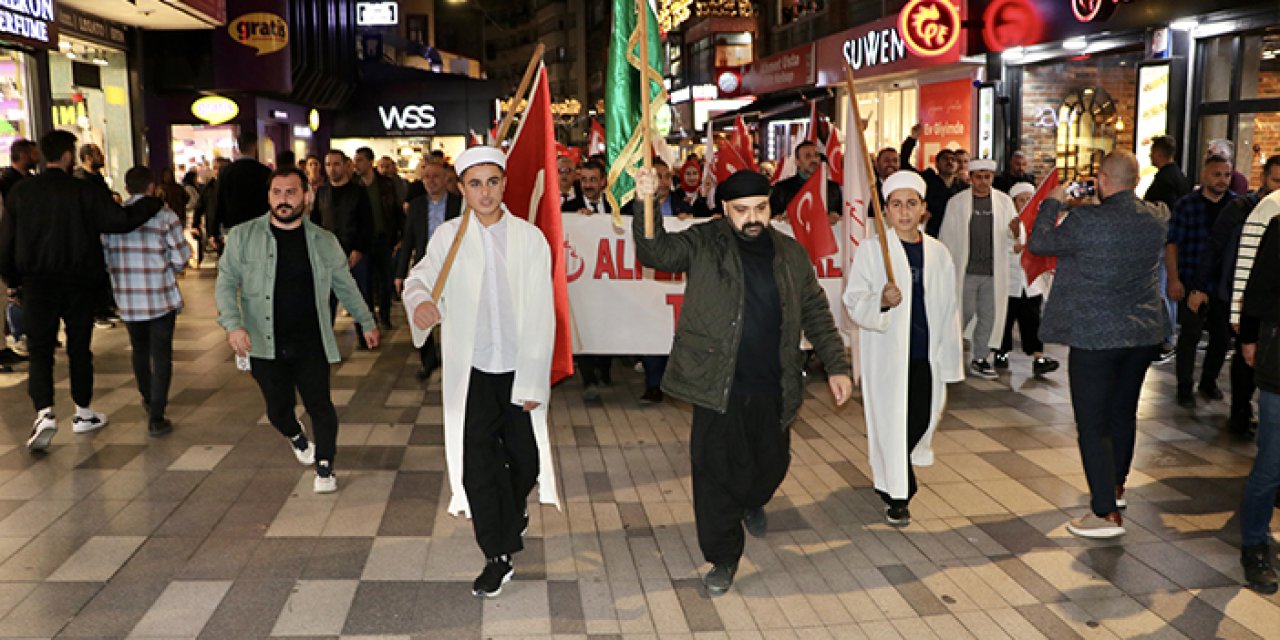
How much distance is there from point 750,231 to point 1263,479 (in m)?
2.59

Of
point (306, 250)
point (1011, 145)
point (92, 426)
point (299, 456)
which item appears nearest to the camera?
point (306, 250)

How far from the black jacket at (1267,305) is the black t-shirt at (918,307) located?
154cm

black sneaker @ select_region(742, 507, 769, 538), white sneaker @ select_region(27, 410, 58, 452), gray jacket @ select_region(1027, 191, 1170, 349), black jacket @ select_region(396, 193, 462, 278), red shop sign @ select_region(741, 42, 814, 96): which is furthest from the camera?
red shop sign @ select_region(741, 42, 814, 96)

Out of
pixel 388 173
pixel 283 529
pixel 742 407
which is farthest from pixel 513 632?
pixel 388 173

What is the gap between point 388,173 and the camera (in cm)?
1641

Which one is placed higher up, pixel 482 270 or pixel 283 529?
pixel 482 270

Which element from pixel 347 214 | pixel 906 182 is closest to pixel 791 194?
pixel 906 182

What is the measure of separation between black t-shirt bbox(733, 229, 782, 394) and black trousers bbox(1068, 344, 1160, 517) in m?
1.80

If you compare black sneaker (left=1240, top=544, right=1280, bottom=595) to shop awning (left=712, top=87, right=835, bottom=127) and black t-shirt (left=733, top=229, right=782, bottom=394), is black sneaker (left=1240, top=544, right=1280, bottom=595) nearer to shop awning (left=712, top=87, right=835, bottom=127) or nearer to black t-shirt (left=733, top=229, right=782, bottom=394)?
black t-shirt (left=733, top=229, right=782, bottom=394)

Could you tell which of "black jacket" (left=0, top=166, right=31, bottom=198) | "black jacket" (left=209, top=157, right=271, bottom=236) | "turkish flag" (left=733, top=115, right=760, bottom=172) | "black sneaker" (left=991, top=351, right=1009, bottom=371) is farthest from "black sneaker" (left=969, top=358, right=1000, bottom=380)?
"black jacket" (left=0, top=166, right=31, bottom=198)

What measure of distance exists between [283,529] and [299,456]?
1250 mm

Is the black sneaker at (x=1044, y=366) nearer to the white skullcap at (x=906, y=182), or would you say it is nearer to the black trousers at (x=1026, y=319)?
the black trousers at (x=1026, y=319)

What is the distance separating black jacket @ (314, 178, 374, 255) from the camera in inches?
460

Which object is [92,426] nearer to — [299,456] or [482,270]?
[299,456]
